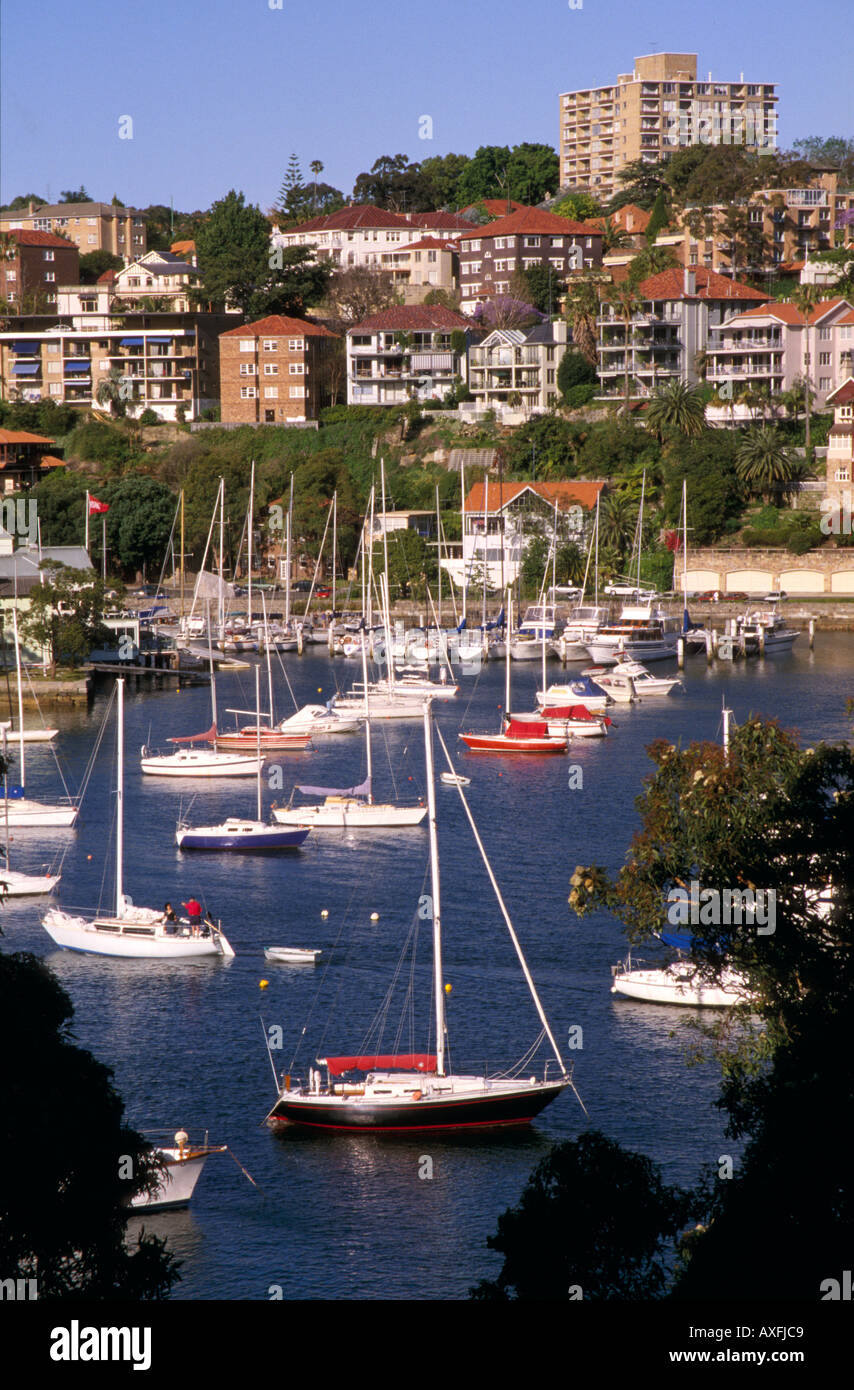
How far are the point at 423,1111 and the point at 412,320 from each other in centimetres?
8429

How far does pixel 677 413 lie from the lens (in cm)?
8850

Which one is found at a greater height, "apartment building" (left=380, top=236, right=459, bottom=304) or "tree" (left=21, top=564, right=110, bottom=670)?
"apartment building" (left=380, top=236, right=459, bottom=304)

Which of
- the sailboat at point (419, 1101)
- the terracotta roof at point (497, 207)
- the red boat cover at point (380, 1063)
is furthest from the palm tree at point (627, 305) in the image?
the sailboat at point (419, 1101)

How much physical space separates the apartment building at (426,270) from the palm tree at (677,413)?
3216cm

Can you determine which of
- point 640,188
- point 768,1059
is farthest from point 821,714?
point 640,188

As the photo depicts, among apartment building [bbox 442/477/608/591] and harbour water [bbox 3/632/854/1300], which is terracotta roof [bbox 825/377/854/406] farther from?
harbour water [bbox 3/632/854/1300]

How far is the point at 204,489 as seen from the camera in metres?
93.6

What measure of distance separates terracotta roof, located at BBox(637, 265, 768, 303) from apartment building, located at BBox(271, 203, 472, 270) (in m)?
29.8

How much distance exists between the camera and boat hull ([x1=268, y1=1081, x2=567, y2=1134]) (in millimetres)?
24391

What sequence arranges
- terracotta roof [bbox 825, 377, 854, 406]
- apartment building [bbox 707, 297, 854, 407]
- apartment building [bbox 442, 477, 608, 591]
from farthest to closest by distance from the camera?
apartment building [bbox 707, 297, 854, 407], apartment building [bbox 442, 477, 608, 591], terracotta roof [bbox 825, 377, 854, 406]

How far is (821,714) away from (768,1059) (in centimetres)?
3685

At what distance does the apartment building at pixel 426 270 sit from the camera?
4599 inches

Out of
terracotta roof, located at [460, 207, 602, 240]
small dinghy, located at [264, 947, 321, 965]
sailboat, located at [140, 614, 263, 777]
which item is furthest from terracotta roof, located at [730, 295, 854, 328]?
small dinghy, located at [264, 947, 321, 965]

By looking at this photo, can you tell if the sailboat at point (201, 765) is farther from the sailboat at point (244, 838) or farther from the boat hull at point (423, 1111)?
the boat hull at point (423, 1111)
